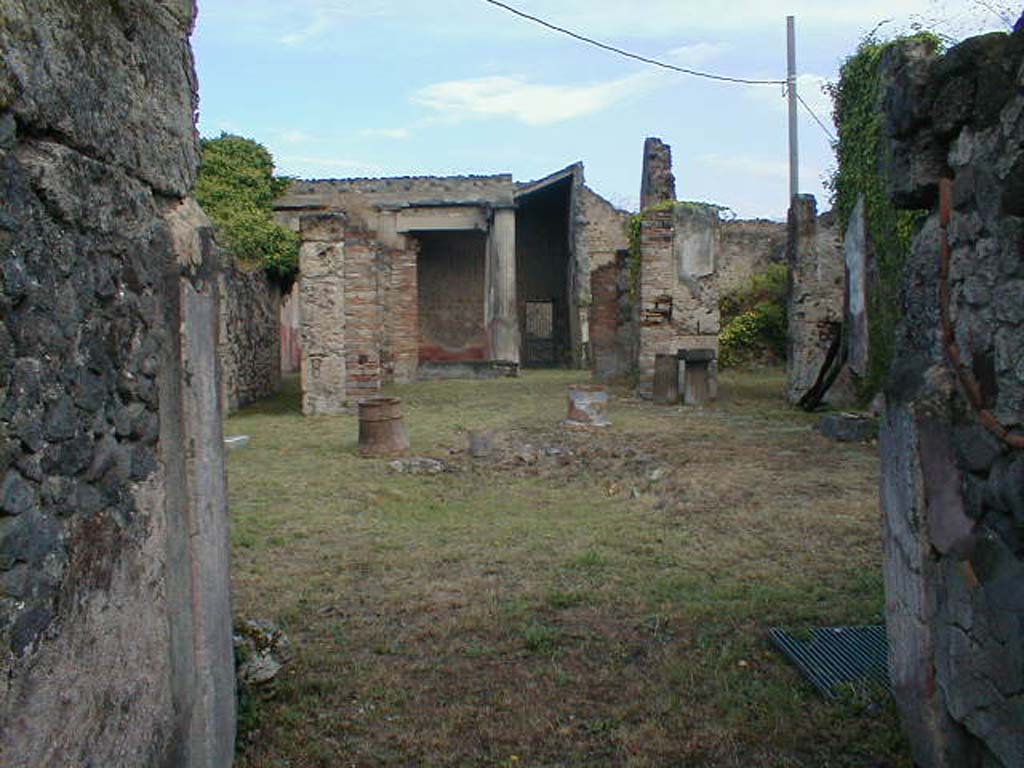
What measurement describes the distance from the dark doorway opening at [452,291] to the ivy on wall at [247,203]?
5482mm

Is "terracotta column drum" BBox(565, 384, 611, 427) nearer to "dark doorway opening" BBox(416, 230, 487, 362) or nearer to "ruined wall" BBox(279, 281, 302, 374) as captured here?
"ruined wall" BBox(279, 281, 302, 374)

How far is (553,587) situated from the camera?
A: 16.3ft

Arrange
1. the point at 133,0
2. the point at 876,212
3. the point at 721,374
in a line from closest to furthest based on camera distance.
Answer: the point at 133,0
the point at 876,212
the point at 721,374

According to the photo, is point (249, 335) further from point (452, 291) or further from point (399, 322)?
point (452, 291)

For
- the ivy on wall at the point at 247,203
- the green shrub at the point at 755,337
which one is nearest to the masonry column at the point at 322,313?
the ivy on wall at the point at 247,203

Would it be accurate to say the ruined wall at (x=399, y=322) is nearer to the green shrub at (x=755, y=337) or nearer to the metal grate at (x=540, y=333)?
the green shrub at (x=755, y=337)

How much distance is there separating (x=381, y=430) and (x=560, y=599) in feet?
16.5

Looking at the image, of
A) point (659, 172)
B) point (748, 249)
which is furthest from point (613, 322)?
point (748, 249)

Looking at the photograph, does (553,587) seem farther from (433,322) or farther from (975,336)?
(433,322)

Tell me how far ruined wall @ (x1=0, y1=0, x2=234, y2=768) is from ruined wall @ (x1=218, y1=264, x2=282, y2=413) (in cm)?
941

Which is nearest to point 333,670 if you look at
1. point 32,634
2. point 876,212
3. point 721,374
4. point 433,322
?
point 32,634

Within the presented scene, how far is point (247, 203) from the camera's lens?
1906 centimetres

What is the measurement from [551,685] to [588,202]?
20.8 metres

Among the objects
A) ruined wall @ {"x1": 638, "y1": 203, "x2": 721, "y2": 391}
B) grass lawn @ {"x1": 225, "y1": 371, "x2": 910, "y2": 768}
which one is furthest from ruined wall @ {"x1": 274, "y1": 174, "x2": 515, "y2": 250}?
grass lawn @ {"x1": 225, "y1": 371, "x2": 910, "y2": 768}
